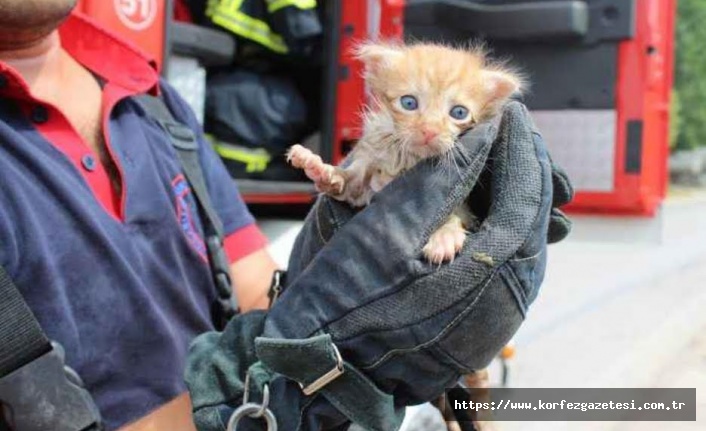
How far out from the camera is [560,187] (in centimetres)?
145

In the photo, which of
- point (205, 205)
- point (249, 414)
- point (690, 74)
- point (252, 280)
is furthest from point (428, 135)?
point (690, 74)

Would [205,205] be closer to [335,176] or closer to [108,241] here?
[108,241]

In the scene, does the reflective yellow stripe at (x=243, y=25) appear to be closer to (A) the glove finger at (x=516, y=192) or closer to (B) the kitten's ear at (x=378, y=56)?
(B) the kitten's ear at (x=378, y=56)

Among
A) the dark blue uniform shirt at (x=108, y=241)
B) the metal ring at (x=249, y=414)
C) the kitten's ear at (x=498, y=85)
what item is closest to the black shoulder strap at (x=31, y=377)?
the dark blue uniform shirt at (x=108, y=241)

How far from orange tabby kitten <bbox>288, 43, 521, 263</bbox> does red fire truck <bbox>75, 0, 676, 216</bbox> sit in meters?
2.06

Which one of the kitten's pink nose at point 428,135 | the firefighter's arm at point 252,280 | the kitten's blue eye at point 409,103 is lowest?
the firefighter's arm at point 252,280

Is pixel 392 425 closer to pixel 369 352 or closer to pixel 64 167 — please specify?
pixel 369 352

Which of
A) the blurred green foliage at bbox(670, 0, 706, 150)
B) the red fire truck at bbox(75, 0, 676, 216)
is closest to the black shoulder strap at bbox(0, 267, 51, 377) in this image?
the red fire truck at bbox(75, 0, 676, 216)

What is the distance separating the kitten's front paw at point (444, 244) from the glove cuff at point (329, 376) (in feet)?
0.66

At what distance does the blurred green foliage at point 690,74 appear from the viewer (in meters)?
23.2

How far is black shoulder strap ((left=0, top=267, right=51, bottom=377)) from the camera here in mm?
1271

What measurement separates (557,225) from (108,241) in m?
0.80

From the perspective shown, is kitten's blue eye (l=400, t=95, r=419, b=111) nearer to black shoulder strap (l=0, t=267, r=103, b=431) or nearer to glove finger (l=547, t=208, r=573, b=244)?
glove finger (l=547, t=208, r=573, b=244)

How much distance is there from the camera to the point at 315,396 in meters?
1.31
